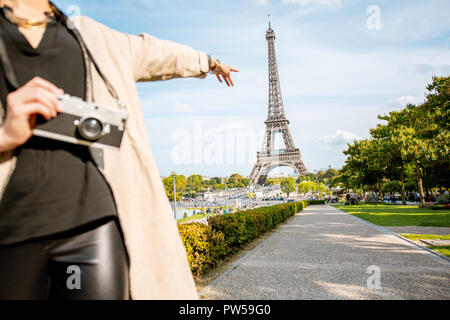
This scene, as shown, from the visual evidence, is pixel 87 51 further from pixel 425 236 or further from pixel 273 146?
pixel 273 146

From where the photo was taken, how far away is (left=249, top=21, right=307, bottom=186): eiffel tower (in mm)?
48156

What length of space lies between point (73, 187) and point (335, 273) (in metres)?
5.73

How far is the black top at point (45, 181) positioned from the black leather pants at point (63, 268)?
0.16ft

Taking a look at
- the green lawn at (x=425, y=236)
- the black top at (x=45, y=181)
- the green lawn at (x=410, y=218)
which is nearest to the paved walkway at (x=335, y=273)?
the green lawn at (x=425, y=236)

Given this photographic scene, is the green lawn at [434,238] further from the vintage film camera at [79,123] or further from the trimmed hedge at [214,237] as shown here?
the vintage film camera at [79,123]

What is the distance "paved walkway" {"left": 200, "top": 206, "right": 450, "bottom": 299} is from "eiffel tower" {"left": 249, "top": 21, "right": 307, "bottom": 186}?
39540 mm

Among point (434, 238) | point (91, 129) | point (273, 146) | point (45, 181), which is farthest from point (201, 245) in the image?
→ point (273, 146)

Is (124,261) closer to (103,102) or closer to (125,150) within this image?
(125,150)

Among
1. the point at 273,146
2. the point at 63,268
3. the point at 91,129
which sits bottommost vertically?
the point at 63,268

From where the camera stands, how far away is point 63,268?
1.09 metres

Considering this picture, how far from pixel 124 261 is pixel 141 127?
55 cm

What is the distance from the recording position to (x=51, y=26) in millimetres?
1225

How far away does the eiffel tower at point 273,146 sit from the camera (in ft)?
158
